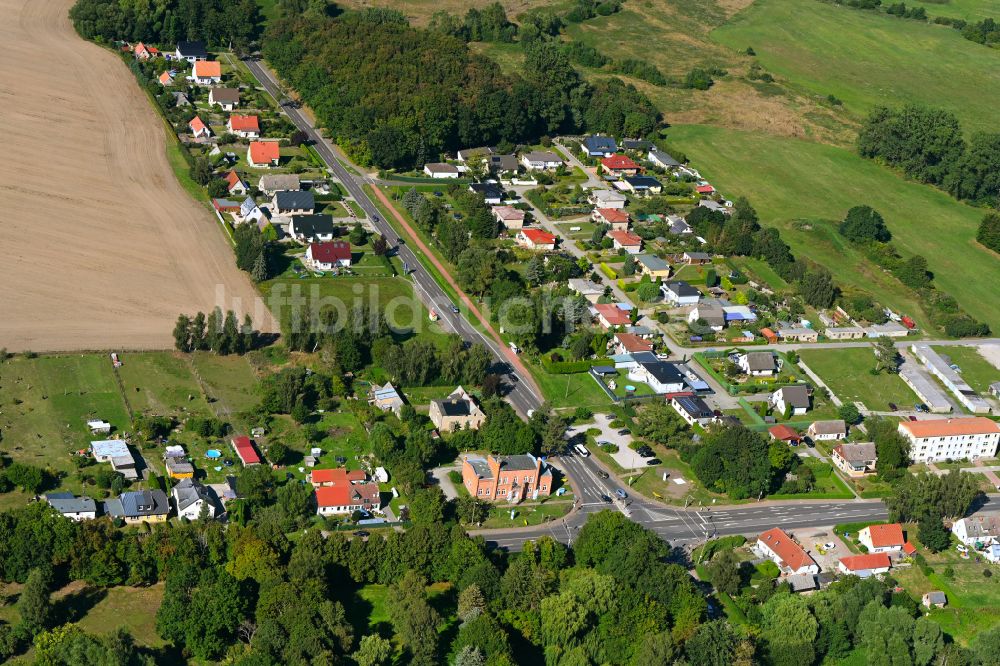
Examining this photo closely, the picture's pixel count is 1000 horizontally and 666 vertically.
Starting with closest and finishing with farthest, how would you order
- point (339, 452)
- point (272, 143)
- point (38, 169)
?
point (339, 452) < point (38, 169) < point (272, 143)

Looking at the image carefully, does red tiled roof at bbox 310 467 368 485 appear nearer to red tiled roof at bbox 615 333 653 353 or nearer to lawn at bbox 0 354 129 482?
lawn at bbox 0 354 129 482

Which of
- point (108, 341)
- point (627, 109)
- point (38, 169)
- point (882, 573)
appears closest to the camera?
point (882, 573)

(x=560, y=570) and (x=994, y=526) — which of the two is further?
(x=994, y=526)

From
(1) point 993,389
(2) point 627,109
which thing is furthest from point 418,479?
(2) point 627,109

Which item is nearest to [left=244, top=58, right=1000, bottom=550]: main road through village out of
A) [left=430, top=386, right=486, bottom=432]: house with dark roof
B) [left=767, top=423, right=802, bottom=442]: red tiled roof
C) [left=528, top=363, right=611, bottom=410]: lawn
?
[left=528, top=363, right=611, bottom=410]: lawn

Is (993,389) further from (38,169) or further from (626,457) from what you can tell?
(38,169)

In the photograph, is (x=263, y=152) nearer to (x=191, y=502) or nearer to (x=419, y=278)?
(x=419, y=278)

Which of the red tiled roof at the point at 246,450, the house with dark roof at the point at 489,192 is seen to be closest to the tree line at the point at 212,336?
the red tiled roof at the point at 246,450
